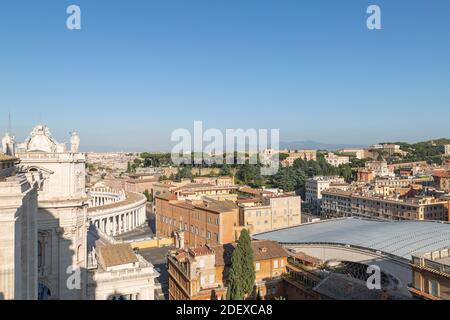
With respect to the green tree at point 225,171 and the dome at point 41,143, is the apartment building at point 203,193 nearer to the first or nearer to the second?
the green tree at point 225,171

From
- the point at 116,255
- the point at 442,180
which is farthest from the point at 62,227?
the point at 442,180

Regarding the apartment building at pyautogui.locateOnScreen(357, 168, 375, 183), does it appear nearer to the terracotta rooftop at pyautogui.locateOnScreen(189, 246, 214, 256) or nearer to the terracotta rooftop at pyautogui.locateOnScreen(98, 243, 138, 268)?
the terracotta rooftop at pyautogui.locateOnScreen(189, 246, 214, 256)

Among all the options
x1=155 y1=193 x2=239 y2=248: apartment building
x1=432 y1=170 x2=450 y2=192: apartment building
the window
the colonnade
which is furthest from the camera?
x1=432 y1=170 x2=450 y2=192: apartment building

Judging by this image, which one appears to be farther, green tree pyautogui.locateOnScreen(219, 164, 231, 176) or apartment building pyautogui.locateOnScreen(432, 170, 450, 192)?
green tree pyautogui.locateOnScreen(219, 164, 231, 176)

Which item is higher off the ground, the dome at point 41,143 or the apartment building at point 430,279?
the dome at point 41,143

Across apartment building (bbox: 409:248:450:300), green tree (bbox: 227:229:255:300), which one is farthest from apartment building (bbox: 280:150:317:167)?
apartment building (bbox: 409:248:450:300)

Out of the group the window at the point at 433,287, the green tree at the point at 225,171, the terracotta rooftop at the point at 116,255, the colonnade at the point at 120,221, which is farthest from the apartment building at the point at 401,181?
the terracotta rooftop at the point at 116,255

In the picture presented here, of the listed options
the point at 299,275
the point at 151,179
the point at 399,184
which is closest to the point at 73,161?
the point at 299,275
